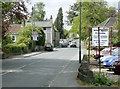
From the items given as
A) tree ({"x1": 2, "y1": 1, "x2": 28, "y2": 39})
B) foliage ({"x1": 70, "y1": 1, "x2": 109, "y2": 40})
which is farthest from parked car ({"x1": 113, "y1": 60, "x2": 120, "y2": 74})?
foliage ({"x1": 70, "y1": 1, "x2": 109, "y2": 40})

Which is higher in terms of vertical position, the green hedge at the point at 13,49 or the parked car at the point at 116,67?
the green hedge at the point at 13,49

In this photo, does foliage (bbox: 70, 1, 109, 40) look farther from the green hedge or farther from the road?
the road

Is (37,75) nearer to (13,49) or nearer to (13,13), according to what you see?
(13,13)

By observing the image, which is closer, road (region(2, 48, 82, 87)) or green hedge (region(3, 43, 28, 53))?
road (region(2, 48, 82, 87))

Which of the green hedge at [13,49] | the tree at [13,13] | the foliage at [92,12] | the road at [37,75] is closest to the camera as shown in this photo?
the road at [37,75]

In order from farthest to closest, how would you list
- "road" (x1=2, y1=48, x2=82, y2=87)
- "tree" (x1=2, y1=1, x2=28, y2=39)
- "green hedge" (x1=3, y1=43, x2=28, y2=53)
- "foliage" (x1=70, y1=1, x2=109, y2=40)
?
"foliage" (x1=70, y1=1, x2=109, y2=40) → "green hedge" (x1=3, y1=43, x2=28, y2=53) → "tree" (x1=2, y1=1, x2=28, y2=39) → "road" (x1=2, y1=48, x2=82, y2=87)

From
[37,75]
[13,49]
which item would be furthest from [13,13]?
[37,75]

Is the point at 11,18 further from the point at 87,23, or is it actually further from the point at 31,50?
the point at 87,23

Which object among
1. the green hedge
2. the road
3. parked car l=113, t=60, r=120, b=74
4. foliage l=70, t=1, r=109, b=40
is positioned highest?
foliage l=70, t=1, r=109, b=40

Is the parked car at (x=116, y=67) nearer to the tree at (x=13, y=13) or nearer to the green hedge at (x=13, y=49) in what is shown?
the tree at (x=13, y=13)

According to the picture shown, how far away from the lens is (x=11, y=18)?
81.7 feet

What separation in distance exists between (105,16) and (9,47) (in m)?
27.9

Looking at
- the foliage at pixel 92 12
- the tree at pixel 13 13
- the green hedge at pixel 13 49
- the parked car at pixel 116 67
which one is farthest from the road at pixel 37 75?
the foliage at pixel 92 12

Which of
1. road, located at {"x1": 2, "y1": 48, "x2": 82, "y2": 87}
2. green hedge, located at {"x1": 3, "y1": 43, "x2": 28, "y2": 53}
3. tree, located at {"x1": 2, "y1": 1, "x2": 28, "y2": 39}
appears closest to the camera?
road, located at {"x1": 2, "y1": 48, "x2": 82, "y2": 87}
